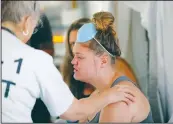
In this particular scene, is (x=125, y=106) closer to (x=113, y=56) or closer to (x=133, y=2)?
(x=113, y=56)

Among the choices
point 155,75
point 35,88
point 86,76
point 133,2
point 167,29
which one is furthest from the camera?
point 133,2

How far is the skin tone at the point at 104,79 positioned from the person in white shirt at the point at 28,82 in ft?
0.12

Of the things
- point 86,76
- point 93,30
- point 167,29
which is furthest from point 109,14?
point 167,29

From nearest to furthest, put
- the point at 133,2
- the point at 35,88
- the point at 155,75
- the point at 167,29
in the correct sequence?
1. the point at 35,88
2. the point at 167,29
3. the point at 155,75
4. the point at 133,2

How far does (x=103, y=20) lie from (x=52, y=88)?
0.31m

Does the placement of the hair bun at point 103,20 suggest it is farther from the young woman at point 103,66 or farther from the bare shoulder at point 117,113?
the bare shoulder at point 117,113

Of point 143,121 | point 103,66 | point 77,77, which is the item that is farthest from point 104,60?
point 143,121

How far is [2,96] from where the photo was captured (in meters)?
1.16

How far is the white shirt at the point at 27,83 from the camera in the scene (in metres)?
1.13

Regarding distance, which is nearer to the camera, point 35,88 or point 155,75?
point 35,88

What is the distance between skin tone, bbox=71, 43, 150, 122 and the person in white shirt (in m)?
0.04

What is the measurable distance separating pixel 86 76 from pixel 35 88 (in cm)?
21

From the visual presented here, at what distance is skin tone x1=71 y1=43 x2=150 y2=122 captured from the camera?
3.92 feet

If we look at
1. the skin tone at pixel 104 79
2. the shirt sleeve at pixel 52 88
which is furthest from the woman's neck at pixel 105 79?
the shirt sleeve at pixel 52 88
